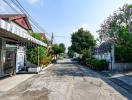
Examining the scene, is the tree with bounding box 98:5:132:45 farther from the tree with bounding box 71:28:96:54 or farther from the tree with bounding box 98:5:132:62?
the tree with bounding box 71:28:96:54

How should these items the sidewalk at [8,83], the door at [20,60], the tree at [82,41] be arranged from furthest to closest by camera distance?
the tree at [82,41]
the door at [20,60]
the sidewalk at [8,83]

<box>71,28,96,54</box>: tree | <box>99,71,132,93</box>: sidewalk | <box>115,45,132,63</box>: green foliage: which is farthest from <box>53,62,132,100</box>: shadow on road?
<box>71,28,96,54</box>: tree

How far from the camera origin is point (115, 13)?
40.9 m

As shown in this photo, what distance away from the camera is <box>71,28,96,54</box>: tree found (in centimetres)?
6638

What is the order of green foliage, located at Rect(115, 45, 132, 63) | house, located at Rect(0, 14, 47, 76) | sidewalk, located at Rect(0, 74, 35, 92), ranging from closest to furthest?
sidewalk, located at Rect(0, 74, 35, 92), house, located at Rect(0, 14, 47, 76), green foliage, located at Rect(115, 45, 132, 63)

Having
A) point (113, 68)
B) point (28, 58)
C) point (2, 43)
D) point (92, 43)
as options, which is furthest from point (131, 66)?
point (92, 43)

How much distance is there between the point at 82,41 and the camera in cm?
6706

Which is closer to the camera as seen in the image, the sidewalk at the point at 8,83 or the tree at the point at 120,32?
the sidewalk at the point at 8,83

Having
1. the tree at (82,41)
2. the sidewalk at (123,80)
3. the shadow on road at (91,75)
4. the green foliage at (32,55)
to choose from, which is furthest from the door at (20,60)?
the tree at (82,41)

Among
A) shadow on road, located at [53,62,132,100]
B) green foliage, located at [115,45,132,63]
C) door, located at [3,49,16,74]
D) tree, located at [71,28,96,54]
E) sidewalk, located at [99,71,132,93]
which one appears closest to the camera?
shadow on road, located at [53,62,132,100]

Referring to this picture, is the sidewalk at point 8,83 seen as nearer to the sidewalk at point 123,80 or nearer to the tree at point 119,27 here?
the sidewalk at point 123,80

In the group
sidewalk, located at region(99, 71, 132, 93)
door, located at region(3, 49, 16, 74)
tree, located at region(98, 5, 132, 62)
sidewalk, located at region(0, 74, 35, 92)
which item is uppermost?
tree, located at region(98, 5, 132, 62)

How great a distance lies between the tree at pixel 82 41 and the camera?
218ft

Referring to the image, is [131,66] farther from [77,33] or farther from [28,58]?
[77,33]
